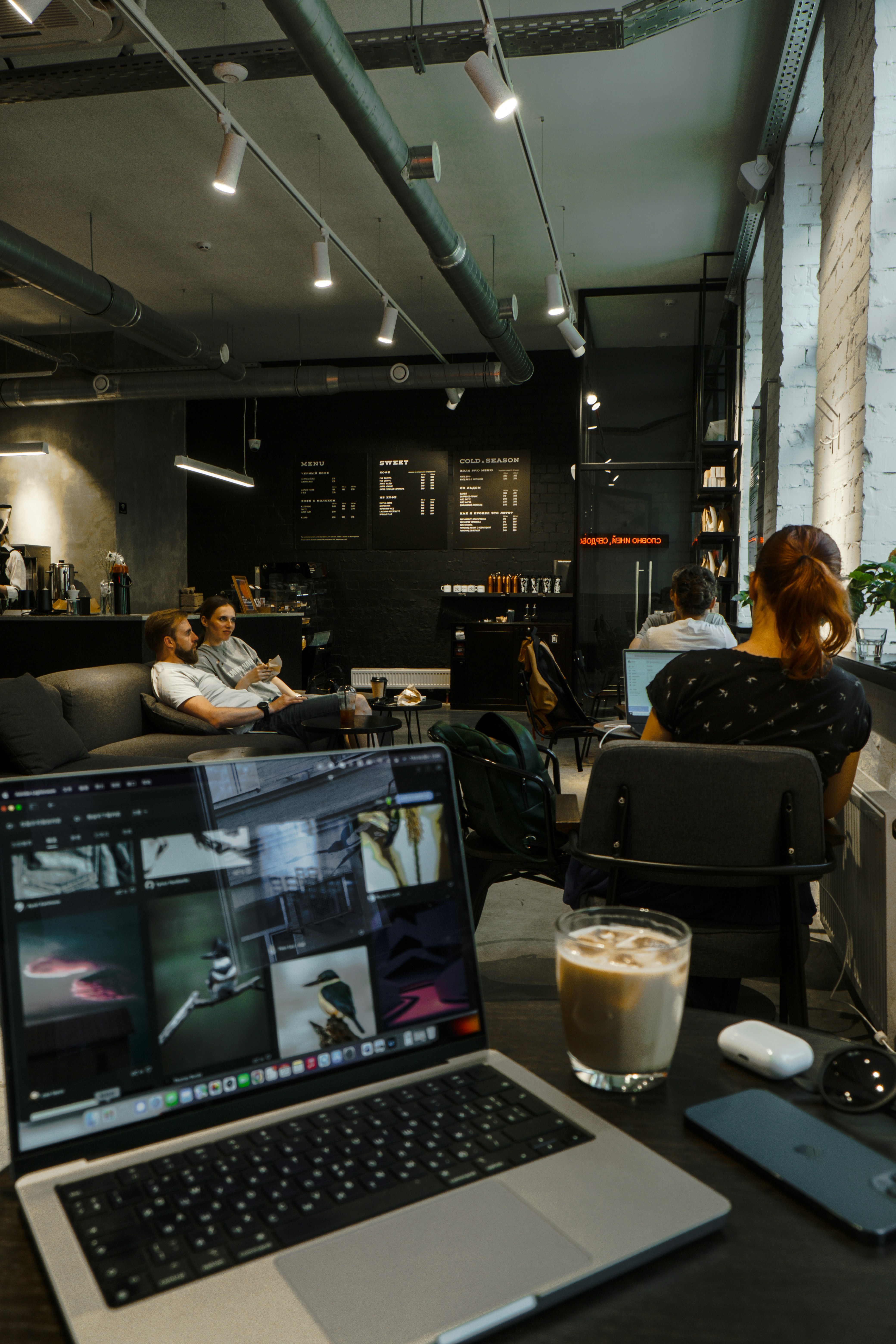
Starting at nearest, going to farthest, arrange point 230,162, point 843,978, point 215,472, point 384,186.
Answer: point 843,978 < point 230,162 < point 384,186 < point 215,472

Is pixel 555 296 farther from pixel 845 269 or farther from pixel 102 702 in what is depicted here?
pixel 102 702

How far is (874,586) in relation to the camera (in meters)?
2.10

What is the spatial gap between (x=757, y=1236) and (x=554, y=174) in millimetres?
6548

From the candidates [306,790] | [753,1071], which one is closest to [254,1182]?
[306,790]

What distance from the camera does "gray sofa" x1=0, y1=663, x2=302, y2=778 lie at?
429 centimetres

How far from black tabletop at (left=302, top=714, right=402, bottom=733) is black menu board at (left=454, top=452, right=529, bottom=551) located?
5375 millimetres

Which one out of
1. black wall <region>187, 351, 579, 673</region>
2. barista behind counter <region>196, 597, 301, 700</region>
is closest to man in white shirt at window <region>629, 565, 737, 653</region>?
barista behind counter <region>196, 597, 301, 700</region>

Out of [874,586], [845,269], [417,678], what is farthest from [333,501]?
[874,586]

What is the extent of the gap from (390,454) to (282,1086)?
10181 mm

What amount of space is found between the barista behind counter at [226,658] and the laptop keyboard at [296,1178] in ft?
14.6

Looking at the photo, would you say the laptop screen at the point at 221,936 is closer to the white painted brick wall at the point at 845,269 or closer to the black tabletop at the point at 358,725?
the white painted brick wall at the point at 845,269

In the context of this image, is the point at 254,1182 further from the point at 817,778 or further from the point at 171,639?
the point at 171,639

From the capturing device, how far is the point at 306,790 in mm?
689

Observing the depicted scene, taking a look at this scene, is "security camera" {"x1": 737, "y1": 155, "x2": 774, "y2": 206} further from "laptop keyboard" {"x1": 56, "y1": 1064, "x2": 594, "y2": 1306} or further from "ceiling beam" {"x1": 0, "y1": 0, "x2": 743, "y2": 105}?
"laptop keyboard" {"x1": 56, "y1": 1064, "x2": 594, "y2": 1306}
